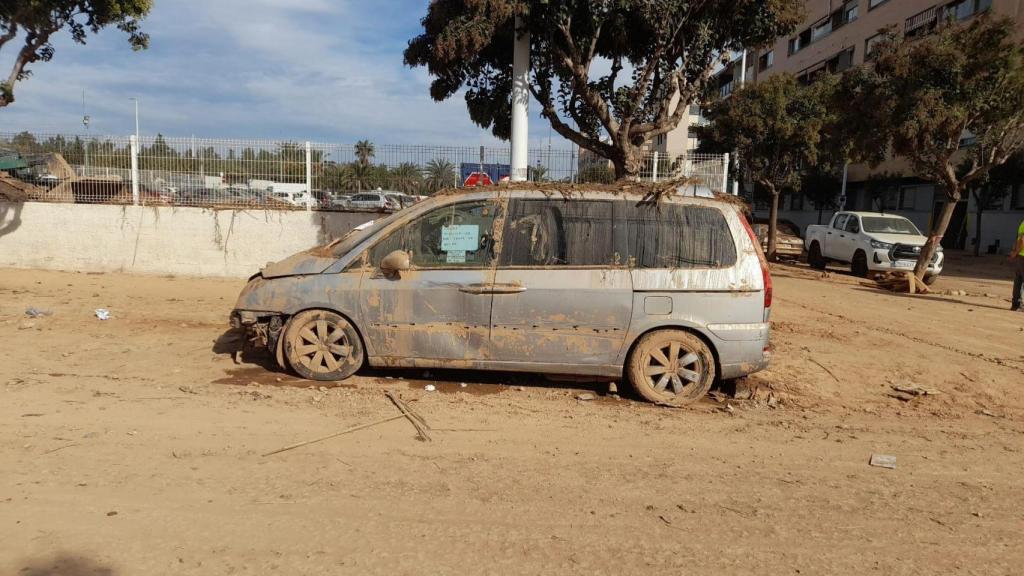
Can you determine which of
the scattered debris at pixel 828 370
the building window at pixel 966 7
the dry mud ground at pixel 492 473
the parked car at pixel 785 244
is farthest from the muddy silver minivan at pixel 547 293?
the building window at pixel 966 7

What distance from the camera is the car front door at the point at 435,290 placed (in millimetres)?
5371

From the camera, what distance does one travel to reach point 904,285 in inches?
531

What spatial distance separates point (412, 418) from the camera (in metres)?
4.84

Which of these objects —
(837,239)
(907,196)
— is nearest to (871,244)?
(837,239)

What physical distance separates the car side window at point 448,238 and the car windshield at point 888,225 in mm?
14510

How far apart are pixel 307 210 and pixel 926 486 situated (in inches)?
404

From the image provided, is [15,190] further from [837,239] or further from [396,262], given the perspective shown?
[837,239]

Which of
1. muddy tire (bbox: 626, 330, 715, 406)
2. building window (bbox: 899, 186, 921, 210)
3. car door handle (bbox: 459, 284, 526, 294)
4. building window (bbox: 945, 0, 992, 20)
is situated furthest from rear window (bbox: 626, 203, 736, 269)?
building window (bbox: 899, 186, 921, 210)

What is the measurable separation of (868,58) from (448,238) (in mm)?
19486

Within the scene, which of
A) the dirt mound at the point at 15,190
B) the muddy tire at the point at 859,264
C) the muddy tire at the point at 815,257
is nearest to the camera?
the dirt mound at the point at 15,190

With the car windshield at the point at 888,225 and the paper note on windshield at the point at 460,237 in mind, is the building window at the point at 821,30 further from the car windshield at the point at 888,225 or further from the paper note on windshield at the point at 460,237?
the paper note on windshield at the point at 460,237

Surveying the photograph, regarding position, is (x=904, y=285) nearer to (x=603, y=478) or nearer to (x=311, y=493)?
(x=603, y=478)

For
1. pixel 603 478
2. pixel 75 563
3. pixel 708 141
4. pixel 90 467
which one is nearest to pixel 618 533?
pixel 603 478

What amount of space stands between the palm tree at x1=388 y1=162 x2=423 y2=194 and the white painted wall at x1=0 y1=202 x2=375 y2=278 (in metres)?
0.79
